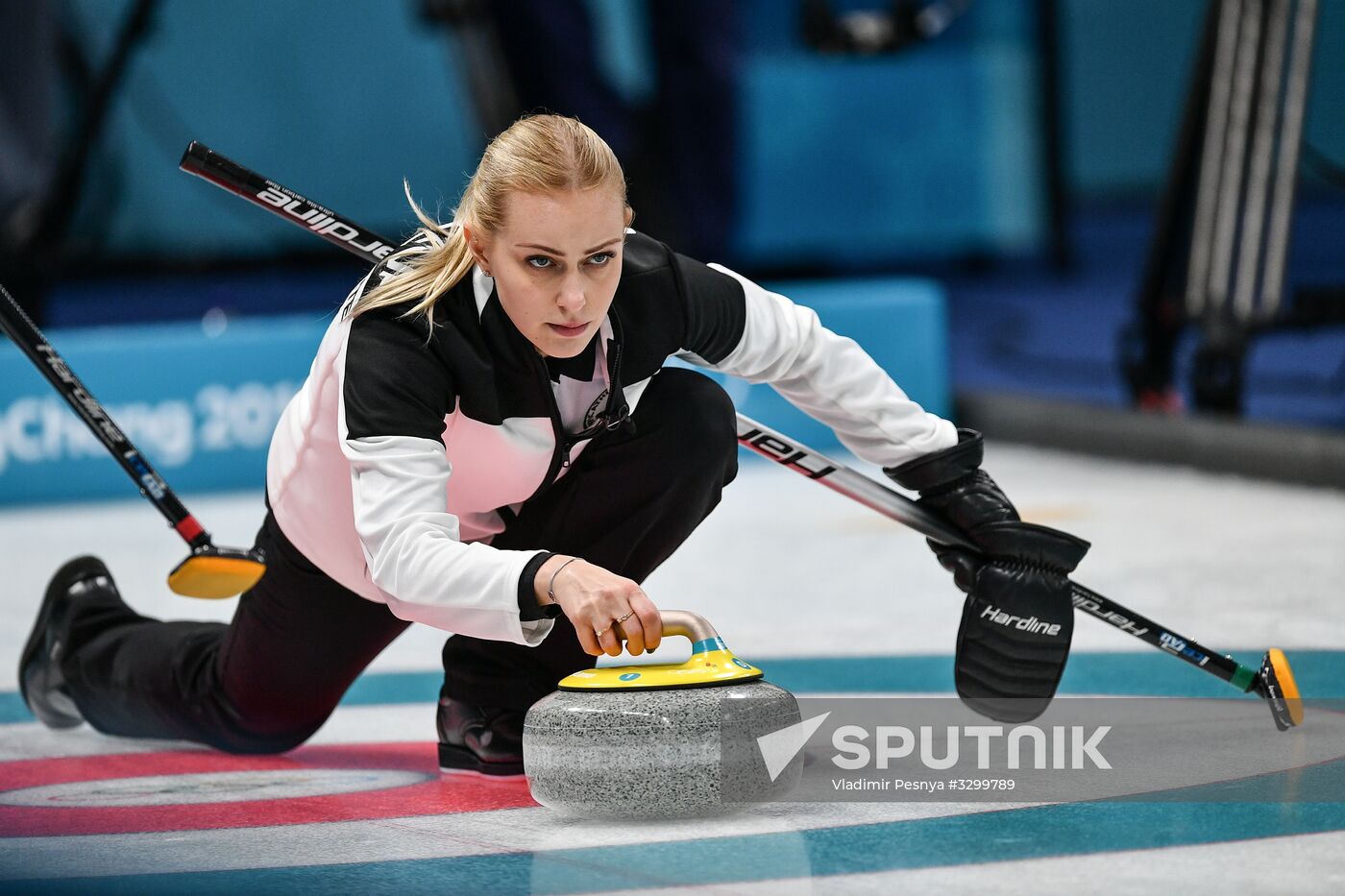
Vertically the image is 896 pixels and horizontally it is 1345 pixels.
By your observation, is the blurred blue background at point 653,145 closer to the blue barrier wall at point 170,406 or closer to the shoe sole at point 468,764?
the blue barrier wall at point 170,406

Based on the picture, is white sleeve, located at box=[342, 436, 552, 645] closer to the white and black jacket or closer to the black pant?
the white and black jacket

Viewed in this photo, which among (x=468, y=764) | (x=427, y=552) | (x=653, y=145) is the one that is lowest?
(x=468, y=764)

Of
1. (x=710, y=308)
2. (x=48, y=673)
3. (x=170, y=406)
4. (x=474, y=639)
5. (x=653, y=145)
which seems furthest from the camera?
(x=653, y=145)

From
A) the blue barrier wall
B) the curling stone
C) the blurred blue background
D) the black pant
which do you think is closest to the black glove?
the black pant

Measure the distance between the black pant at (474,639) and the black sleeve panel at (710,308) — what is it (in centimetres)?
7

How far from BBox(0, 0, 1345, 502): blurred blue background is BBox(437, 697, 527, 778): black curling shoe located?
594cm

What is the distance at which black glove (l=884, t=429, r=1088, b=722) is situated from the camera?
2.34 m

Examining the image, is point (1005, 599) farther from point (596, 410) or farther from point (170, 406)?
point (170, 406)

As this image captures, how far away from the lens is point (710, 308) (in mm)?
2250

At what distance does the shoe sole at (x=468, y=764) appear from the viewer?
229 cm

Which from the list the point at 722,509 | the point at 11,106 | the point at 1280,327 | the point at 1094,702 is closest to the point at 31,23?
the point at 11,106

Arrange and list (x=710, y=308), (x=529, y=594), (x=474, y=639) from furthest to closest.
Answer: (x=474, y=639)
(x=710, y=308)
(x=529, y=594)

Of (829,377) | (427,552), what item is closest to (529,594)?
(427,552)

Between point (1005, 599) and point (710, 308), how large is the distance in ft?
1.72
